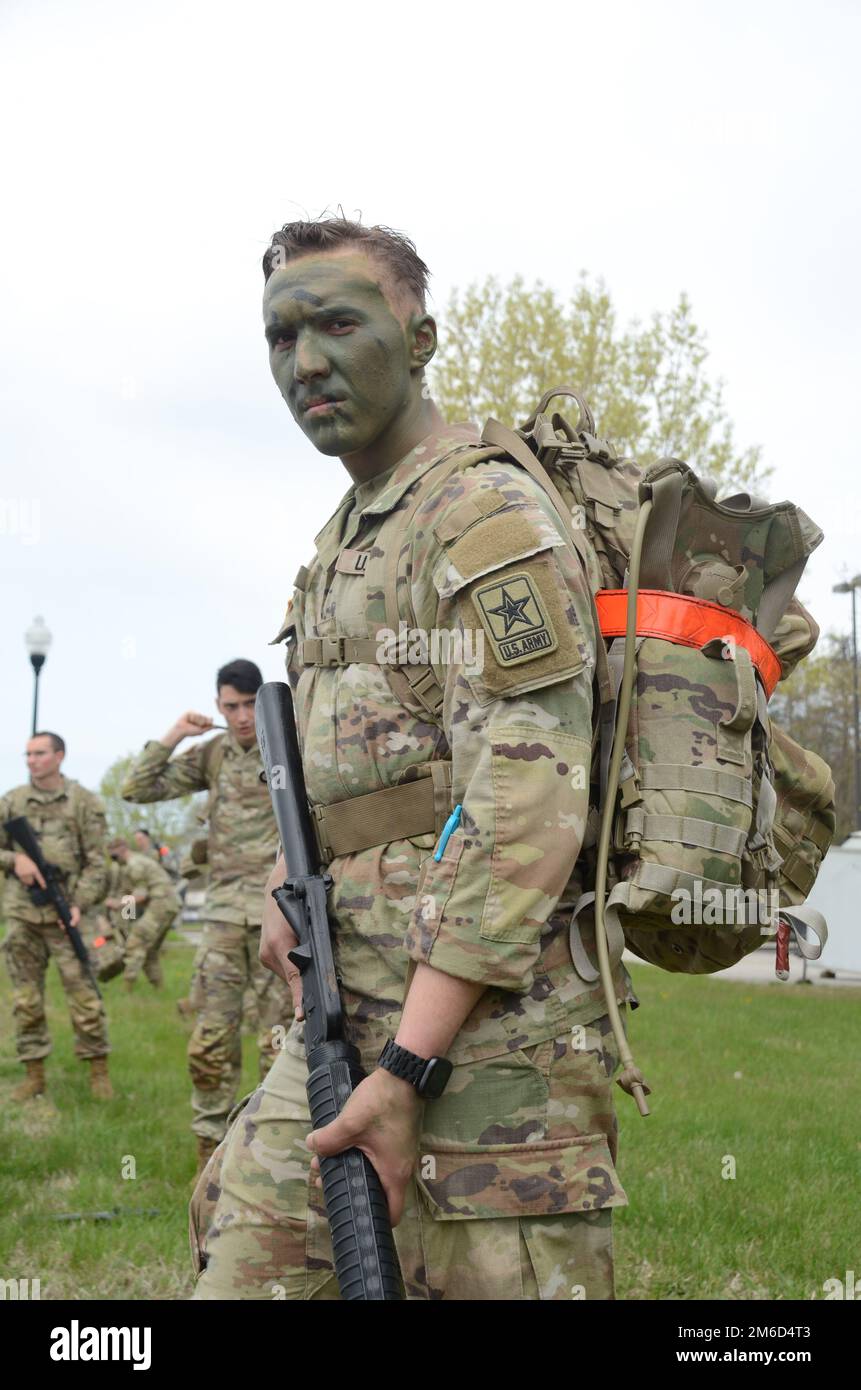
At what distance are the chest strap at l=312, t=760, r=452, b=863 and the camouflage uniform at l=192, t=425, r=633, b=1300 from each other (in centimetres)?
2

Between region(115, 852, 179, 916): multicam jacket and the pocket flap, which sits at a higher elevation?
region(115, 852, 179, 916): multicam jacket

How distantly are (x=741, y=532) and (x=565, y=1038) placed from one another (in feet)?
3.39

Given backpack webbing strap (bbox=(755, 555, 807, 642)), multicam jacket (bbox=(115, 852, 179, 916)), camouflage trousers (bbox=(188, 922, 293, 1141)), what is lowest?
camouflage trousers (bbox=(188, 922, 293, 1141))

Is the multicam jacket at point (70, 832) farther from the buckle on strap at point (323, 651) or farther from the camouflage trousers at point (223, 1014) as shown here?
the buckle on strap at point (323, 651)

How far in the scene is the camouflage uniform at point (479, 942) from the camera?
7.66ft

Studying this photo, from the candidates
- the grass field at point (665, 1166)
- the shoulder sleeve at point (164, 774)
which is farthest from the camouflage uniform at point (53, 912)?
the shoulder sleeve at point (164, 774)

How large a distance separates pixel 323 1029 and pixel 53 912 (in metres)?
8.61

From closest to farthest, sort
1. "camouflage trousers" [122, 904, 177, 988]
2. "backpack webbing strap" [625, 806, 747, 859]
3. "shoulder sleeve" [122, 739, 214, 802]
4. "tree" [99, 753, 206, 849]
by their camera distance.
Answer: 1. "backpack webbing strap" [625, 806, 747, 859]
2. "shoulder sleeve" [122, 739, 214, 802]
3. "camouflage trousers" [122, 904, 177, 988]
4. "tree" [99, 753, 206, 849]

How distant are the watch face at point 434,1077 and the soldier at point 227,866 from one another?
5358 millimetres

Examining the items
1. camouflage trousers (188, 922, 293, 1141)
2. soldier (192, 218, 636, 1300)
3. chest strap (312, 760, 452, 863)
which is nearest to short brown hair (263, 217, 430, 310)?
soldier (192, 218, 636, 1300)

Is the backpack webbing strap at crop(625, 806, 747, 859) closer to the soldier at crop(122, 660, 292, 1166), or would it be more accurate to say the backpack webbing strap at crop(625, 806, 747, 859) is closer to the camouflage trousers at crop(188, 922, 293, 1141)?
the camouflage trousers at crop(188, 922, 293, 1141)

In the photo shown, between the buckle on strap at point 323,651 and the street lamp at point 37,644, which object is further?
the street lamp at point 37,644

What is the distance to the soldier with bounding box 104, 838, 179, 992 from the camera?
55.1 ft

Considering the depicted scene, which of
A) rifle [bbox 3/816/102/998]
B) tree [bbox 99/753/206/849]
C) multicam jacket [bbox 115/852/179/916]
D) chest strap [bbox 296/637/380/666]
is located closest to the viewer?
chest strap [bbox 296/637/380/666]
